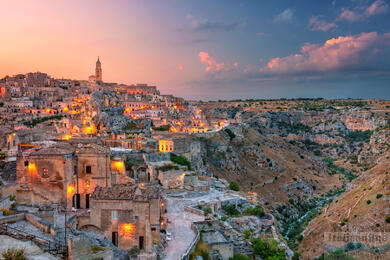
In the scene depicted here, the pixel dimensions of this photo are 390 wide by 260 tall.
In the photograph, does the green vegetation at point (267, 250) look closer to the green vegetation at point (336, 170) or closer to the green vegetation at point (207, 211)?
A: the green vegetation at point (207, 211)

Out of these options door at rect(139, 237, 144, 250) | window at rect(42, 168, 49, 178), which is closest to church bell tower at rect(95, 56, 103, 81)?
window at rect(42, 168, 49, 178)

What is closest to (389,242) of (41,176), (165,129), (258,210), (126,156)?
(258,210)

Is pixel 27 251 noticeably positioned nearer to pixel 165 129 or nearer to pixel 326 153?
pixel 165 129

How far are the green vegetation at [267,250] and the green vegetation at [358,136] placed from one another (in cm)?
9872

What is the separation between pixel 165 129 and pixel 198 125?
46.3 ft

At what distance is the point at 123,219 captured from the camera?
2061 centimetres

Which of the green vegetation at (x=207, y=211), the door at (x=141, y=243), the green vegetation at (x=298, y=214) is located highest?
the door at (x=141, y=243)

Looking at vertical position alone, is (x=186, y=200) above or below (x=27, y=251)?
below

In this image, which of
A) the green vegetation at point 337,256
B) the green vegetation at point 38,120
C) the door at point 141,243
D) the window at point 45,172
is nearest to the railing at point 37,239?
the door at point 141,243

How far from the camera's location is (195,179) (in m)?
41.4

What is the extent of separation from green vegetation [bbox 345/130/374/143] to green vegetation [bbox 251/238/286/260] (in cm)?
9872

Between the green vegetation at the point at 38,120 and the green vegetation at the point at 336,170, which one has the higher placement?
the green vegetation at the point at 38,120

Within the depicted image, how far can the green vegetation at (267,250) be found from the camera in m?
27.9

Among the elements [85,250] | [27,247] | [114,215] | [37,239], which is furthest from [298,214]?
[27,247]
